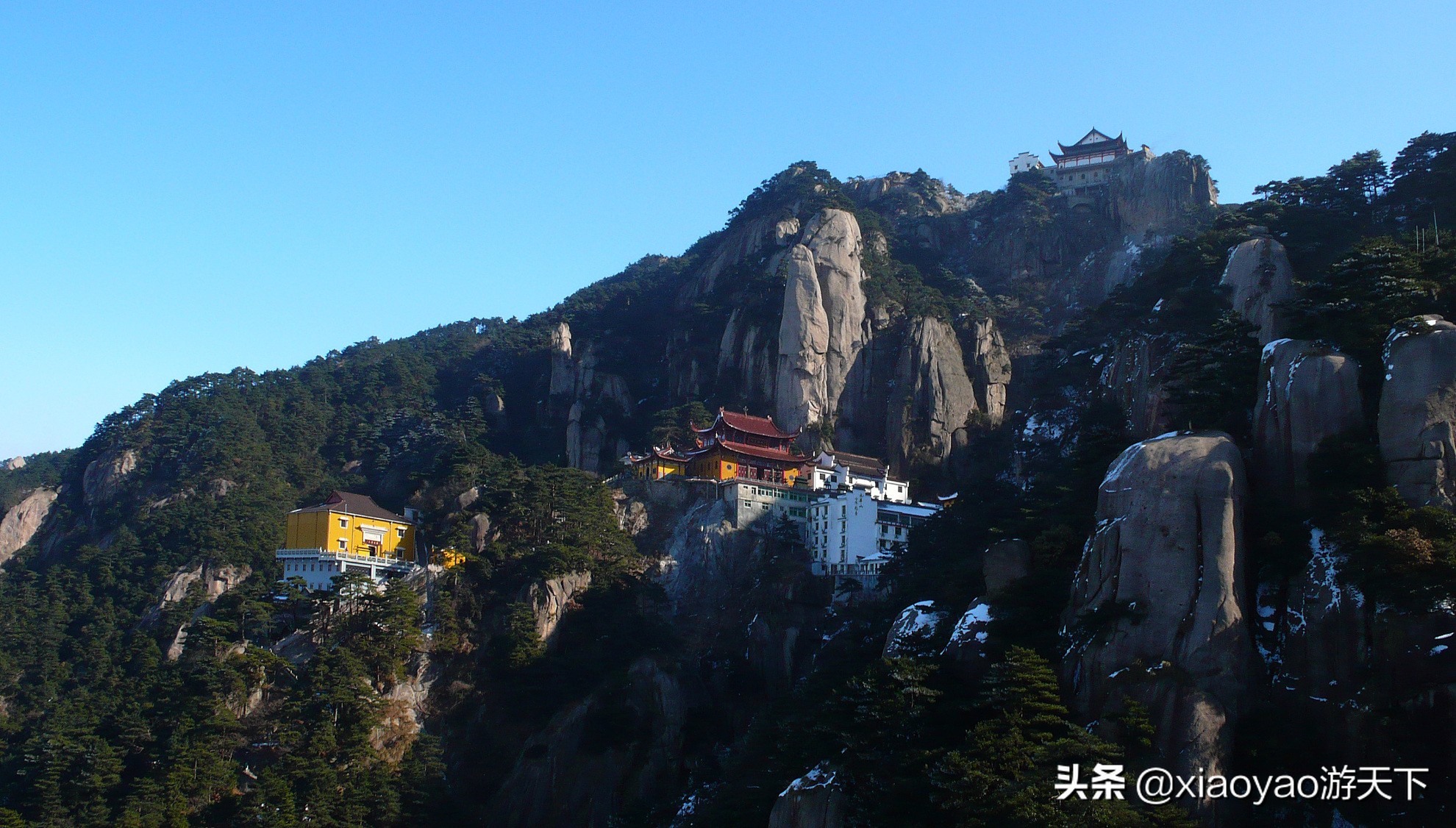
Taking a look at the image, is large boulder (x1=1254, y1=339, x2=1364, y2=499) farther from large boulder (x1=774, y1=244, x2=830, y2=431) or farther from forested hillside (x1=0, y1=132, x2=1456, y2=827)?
large boulder (x1=774, y1=244, x2=830, y2=431)

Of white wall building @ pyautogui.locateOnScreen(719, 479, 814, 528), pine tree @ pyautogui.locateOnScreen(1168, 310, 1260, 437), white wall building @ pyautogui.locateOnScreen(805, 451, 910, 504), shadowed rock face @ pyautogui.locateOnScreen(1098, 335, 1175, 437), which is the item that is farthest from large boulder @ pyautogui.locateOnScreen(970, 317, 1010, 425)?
pine tree @ pyautogui.locateOnScreen(1168, 310, 1260, 437)

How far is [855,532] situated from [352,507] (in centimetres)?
2278

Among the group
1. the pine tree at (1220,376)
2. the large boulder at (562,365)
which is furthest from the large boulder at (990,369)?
the pine tree at (1220,376)

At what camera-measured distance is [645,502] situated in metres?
62.8

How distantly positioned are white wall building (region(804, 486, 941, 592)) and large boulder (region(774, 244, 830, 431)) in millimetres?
9681

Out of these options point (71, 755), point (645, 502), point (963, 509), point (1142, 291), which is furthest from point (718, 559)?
point (71, 755)

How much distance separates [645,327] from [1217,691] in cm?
Result: 6045

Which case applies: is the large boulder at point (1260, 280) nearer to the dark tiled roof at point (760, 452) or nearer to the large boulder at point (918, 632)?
the large boulder at point (918, 632)

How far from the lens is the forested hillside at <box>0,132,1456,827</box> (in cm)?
3238

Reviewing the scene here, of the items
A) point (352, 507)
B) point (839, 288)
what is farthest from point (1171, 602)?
point (839, 288)

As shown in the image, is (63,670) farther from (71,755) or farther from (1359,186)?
(1359,186)

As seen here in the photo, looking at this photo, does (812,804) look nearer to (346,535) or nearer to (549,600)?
(549,600)

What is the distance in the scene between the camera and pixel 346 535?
59531 millimetres

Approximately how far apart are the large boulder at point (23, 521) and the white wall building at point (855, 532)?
51491 mm
